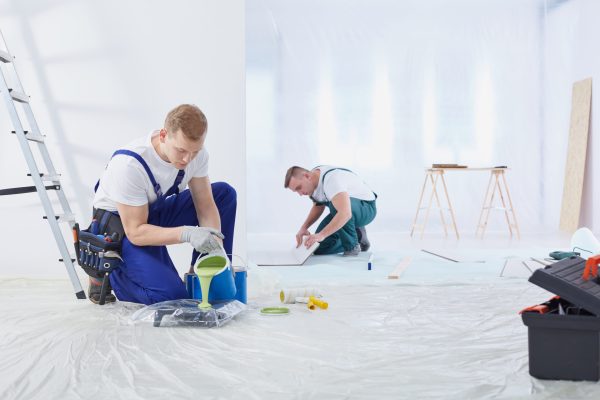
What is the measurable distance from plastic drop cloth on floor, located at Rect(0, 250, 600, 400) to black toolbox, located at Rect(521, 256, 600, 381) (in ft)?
0.14

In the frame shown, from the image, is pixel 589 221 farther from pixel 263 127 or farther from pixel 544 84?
pixel 263 127

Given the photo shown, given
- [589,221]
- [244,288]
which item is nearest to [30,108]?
[244,288]

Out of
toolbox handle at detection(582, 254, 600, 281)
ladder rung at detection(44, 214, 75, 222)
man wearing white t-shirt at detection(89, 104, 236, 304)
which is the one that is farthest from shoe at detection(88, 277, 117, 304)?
toolbox handle at detection(582, 254, 600, 281)

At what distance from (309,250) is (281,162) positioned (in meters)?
3.00

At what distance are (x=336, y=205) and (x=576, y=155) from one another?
12.7 feet

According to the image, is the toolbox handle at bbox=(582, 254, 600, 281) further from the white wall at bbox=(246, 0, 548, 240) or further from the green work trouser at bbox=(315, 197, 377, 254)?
the white wall at bbox=(246, 0, 548, 240)

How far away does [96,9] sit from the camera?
3748 mm

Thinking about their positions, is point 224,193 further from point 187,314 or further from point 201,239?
point 187,314

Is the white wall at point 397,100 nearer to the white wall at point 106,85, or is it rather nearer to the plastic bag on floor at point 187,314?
the white wall at point 106,85

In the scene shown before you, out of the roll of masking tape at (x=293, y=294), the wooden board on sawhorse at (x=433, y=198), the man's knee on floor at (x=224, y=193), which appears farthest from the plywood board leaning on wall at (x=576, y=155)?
the man's knee on floor at (x=224, y=193)

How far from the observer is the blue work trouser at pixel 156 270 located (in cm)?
275

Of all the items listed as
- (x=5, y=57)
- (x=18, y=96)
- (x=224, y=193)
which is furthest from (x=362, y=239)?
(x=5, y=57)

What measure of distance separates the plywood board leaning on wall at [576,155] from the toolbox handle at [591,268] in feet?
17.9

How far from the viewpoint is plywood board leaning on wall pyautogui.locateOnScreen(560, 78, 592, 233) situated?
685cm
